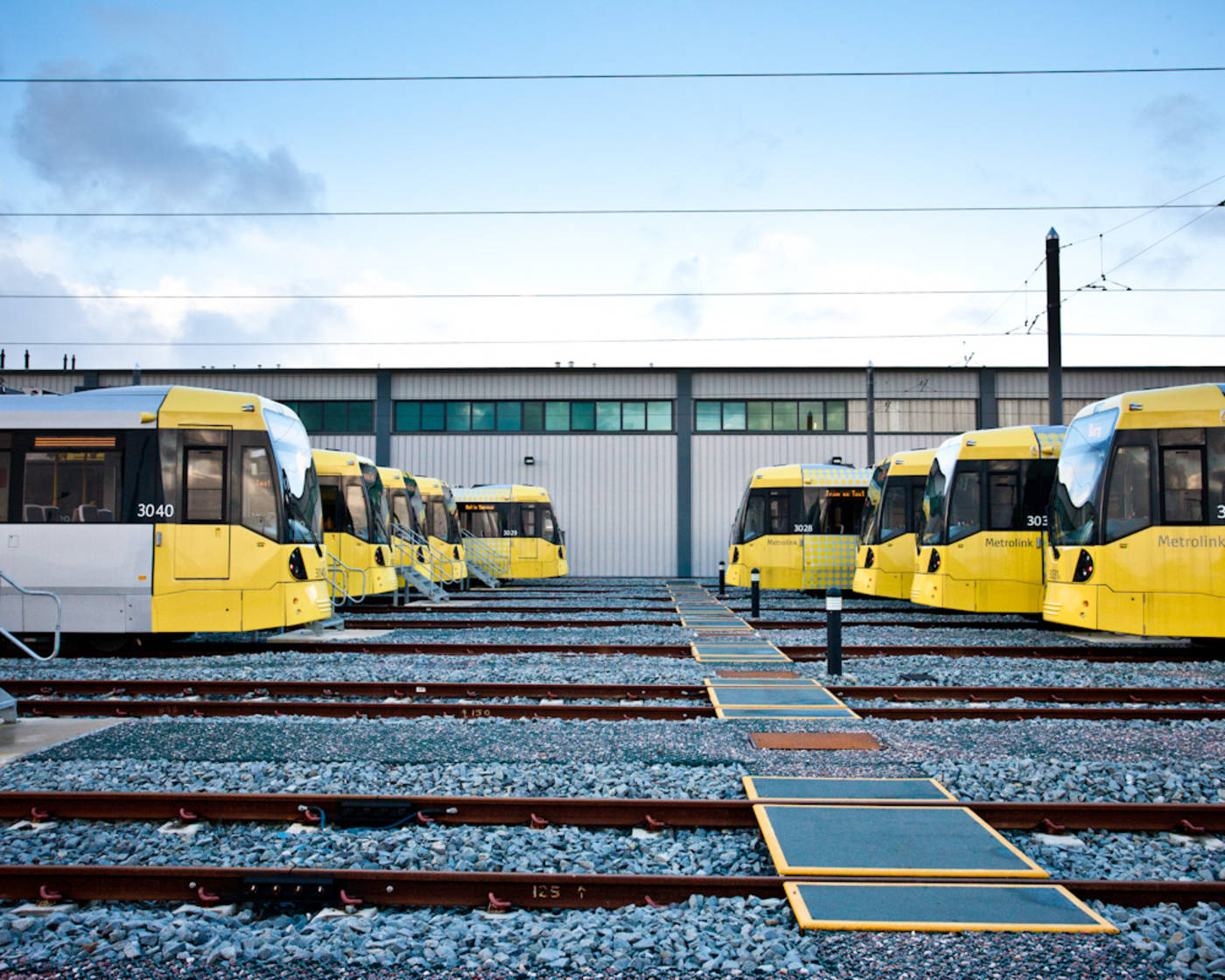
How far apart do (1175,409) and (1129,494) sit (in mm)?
1287

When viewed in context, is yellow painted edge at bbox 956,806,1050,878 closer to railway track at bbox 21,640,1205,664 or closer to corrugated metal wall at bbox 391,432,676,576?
railway track at bbox 21,640,1205,664

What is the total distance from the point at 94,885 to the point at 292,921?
112cm

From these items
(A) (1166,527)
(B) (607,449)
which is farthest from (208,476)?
(B) (607,449)

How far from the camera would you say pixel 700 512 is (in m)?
33.6

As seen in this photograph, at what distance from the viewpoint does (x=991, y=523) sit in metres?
15.5

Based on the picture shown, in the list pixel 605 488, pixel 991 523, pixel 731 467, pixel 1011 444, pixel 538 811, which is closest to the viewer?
pixel 538 811

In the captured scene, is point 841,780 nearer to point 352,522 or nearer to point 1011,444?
point 1011,444

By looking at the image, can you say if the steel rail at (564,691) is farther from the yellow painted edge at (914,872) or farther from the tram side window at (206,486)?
the yellow painted edge at (914,872)

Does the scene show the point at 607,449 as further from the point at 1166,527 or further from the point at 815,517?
the point at 1166,527

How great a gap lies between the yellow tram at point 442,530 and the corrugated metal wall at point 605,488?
7.48 metres

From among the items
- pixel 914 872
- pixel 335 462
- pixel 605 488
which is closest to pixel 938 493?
pixel 335 462

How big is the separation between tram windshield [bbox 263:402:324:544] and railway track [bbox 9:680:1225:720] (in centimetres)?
313

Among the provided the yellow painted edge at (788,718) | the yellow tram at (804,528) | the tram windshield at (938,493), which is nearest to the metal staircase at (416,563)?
the yellow tram at (804,528)

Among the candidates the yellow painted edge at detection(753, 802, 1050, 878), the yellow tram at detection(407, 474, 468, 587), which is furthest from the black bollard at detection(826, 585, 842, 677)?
the yellow tram at detection(407, 474, 468, 587)
